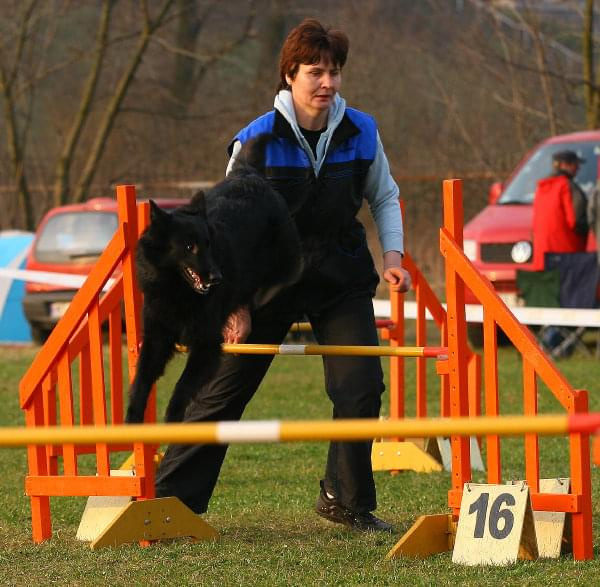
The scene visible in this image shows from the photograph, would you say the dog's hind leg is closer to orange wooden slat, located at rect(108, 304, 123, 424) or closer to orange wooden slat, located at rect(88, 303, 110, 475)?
orange wooden slat, located at rect(88, 303, 110, 475)

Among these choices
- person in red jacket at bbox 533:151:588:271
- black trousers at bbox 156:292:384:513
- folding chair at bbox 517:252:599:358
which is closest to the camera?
black trousers at bbox 156:292:384:513

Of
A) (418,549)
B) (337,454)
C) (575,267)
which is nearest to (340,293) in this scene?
(337,454)

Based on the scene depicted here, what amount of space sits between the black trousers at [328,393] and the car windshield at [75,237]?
857 cm

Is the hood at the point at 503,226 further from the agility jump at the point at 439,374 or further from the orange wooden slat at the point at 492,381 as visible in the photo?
the orange wooden slat at the point at 492,381

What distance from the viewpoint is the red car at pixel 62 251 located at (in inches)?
535

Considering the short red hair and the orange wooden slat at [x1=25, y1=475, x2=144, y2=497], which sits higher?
the short red hair

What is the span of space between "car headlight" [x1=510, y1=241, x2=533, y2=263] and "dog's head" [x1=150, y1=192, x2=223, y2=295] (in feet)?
25.6

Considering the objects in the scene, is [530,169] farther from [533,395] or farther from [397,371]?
[533,395]

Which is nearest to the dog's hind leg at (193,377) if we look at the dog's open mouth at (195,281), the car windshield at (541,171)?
the dog's open mouth at (195,281)

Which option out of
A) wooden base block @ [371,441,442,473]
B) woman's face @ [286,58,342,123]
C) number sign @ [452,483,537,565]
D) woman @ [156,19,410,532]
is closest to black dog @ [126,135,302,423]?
woman @ [156,19,410,532]

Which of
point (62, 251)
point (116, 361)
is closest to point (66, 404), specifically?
point (116, 361)

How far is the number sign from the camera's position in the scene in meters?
4.55

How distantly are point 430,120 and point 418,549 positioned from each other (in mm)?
18143

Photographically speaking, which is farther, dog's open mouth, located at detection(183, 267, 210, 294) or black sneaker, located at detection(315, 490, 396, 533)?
black sneaker, located at detection(315, 490, 396, 533)
